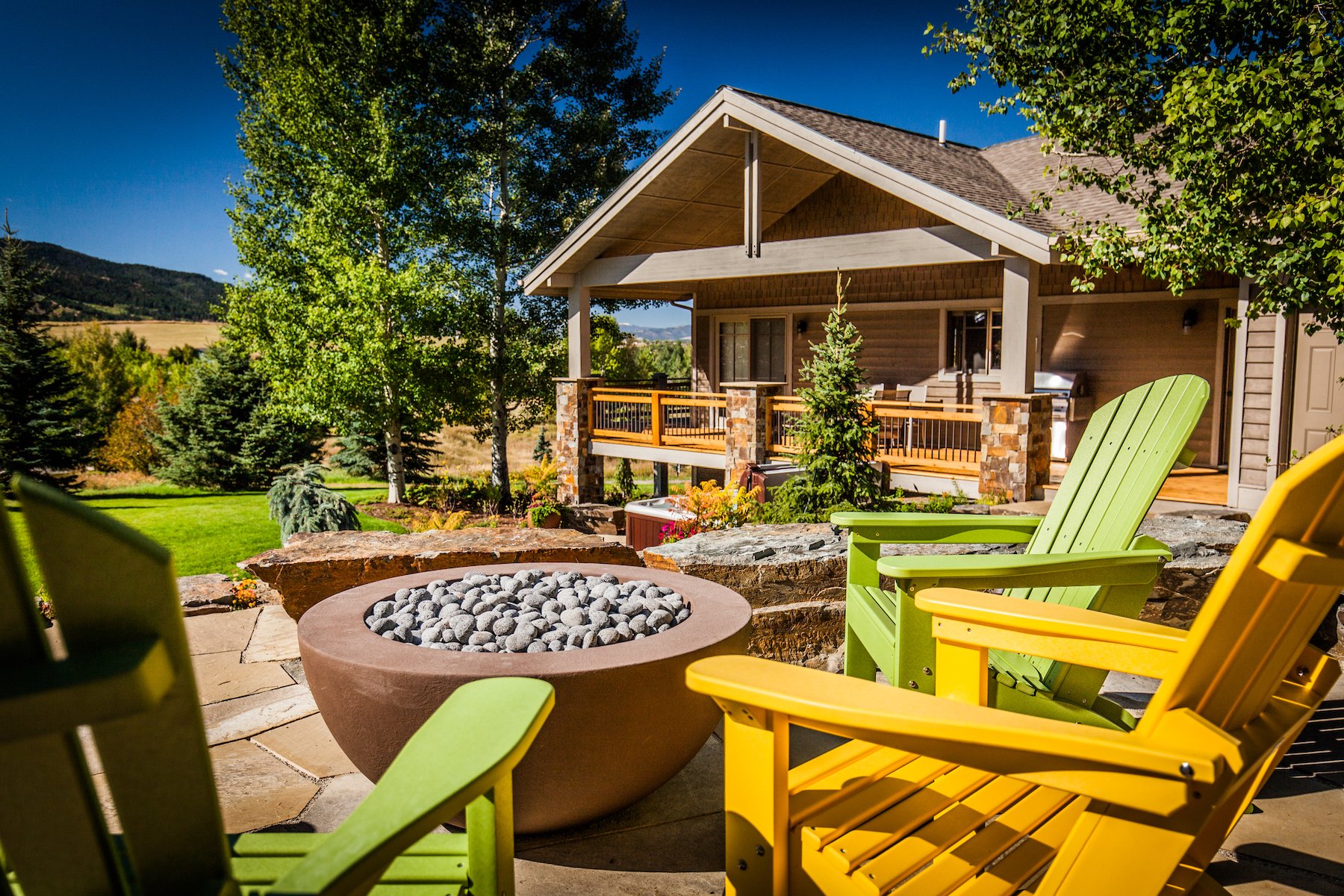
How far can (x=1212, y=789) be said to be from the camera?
40.7 inches

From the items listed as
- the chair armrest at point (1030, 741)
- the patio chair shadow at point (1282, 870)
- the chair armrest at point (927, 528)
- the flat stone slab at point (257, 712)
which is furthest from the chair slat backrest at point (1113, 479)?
the flat stone slab at point (257, 712)

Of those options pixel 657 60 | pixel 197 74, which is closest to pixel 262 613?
pixel 657 60

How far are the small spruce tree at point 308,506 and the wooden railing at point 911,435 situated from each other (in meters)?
4.44

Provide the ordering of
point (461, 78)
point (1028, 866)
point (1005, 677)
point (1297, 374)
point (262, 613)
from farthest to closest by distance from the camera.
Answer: point (461, 78) → point (1297, 374) → point (262, 613) → point (1005, 677) → point (1028, 866)

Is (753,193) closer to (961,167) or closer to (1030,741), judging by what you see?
(961,167)

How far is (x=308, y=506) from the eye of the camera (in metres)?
8.09

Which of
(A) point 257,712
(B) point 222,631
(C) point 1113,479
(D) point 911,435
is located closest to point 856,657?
(C) point 1113,479

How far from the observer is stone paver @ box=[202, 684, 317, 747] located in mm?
3074

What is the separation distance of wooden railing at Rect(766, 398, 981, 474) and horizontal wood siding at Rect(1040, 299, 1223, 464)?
151 cm

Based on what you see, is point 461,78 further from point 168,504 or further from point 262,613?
point 262,613

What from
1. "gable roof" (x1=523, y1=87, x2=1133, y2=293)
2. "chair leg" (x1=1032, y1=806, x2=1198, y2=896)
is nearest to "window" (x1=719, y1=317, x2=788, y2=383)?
"gable roof" (x1=523, y1=87, x2=1133, y2=293)

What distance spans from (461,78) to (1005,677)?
17404mm

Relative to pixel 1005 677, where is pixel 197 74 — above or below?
above

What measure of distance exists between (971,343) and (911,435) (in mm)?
2847
